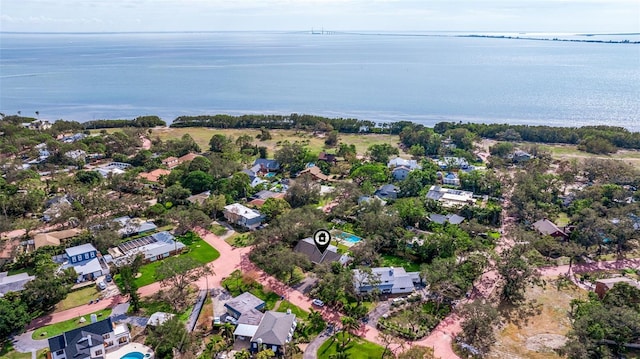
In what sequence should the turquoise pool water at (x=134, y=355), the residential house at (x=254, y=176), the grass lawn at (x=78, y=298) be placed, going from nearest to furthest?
the turquoise pool water at (x=134, y=355) → the grass lawn at (x=78, y=298) → the residential house at (x=254, y=176)

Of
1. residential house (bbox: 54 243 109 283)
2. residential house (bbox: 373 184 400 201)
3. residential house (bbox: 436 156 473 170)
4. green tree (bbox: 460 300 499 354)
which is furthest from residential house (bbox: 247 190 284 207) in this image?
green tree (bbox: 460 300 499 354)

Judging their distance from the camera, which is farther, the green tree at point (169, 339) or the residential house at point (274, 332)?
the residential house at point (274, 332)

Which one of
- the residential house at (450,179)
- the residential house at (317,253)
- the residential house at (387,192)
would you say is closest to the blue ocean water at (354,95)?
the residential house at (450,179)

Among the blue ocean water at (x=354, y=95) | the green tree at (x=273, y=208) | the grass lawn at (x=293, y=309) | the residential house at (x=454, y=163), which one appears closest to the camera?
the grass lawn at (x=293, y=309)

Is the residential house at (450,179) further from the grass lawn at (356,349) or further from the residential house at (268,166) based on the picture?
the grass lawn at (356,349)

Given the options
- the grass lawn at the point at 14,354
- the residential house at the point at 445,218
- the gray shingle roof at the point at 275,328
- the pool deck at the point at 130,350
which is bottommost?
the pool deck at the point at 130,350

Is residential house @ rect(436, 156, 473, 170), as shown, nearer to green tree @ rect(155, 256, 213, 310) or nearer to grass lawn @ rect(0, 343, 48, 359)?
green tree @ rect(155, 256, 213, 310)

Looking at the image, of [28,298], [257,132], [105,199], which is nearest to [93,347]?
[28,298]
